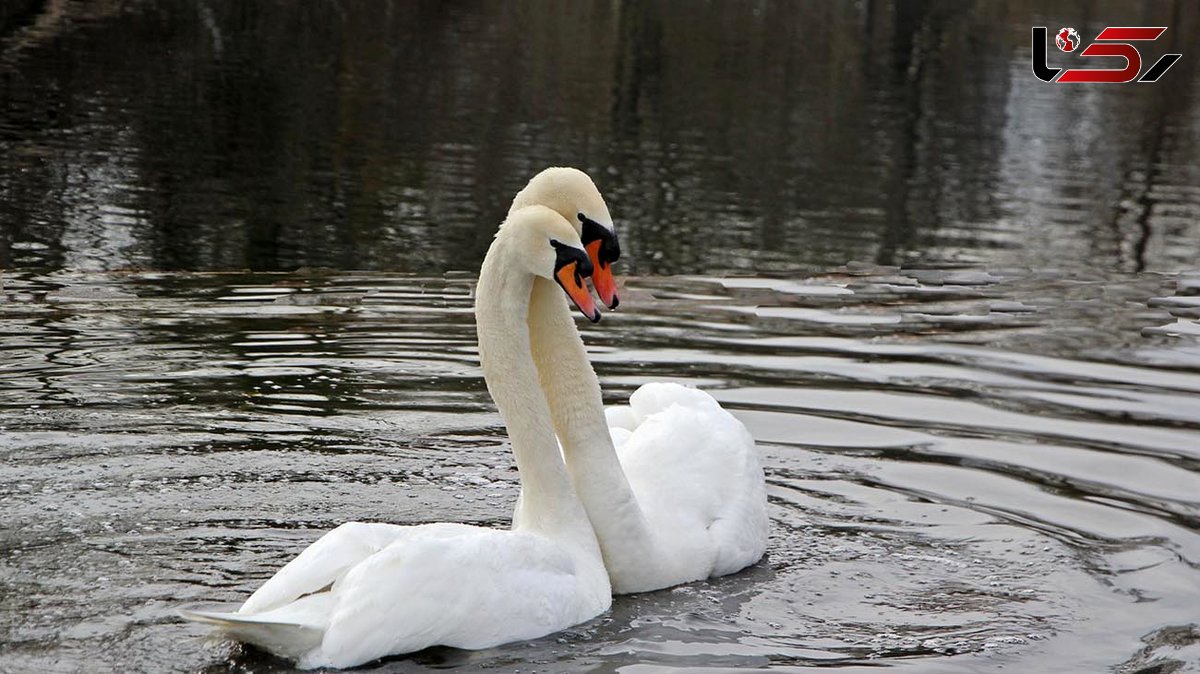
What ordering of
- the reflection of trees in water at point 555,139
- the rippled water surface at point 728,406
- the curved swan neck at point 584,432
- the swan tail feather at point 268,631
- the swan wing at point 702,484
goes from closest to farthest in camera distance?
the swan tail feather at point 268,631 < the rippled water surface at point 728,406 < the curved swan neck at point 584,432 < the swan wing at point 702,484 < the reflection of trees in water at point 555,139

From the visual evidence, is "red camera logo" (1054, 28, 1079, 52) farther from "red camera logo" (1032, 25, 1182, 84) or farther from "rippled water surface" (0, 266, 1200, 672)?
"rippled water surface" (0, 266, 1200, 672)

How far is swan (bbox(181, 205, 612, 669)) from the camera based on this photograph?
6.03 metres

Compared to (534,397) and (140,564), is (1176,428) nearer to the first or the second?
(534,397)

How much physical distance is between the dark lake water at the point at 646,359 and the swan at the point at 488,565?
0.16m

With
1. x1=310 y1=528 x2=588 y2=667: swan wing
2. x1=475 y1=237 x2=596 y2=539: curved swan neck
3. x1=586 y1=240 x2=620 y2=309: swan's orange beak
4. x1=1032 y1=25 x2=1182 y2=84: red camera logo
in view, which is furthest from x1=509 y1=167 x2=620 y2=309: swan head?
x1=1032 y1=25 x2=1182 y2=84: red camera logo

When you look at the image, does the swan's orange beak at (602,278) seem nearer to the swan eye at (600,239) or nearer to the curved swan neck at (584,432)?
the swan eye at (600,239)

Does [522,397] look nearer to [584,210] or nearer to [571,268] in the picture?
[571,268]

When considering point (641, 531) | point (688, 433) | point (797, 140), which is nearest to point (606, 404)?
point (688, 433)

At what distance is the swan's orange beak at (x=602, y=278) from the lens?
695 centimetres

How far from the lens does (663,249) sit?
1744 cm

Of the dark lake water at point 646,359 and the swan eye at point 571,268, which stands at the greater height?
the swan eye at point 571,268

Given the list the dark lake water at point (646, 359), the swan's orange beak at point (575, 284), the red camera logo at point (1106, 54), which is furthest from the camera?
the red camera logo at point (1106, 54)

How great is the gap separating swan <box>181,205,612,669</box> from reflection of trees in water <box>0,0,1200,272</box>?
29.5 feet

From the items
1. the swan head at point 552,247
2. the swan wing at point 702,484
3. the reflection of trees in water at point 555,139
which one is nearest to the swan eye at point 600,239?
the swan head at point 552,247
